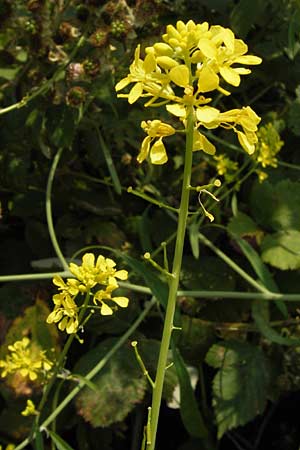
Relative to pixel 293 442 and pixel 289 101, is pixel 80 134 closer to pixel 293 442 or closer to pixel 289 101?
A: pixel 289 101

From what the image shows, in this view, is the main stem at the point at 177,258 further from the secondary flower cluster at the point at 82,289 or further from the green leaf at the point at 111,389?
the green leaf at the point at 111,389

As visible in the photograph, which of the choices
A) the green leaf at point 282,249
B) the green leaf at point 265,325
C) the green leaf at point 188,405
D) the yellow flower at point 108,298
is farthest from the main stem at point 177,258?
the green leaf at point 282,249

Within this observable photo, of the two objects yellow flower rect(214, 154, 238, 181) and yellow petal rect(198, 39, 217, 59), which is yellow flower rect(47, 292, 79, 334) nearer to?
yellow petal rect(198, 39, 217, 59)

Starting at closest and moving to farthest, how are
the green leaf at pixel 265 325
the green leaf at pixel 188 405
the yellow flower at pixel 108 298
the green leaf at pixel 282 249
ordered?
the yellow flower at pixel 108 298 < the green leaf at pixel 188 405 < the green leaf at pixel 265 325 < the green leaf at pixel 282 249

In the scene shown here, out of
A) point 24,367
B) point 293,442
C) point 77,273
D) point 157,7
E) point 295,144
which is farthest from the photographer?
point 295,144

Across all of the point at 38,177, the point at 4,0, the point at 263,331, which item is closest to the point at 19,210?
the point at 38,177

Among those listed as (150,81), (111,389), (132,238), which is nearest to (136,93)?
(150,81)
